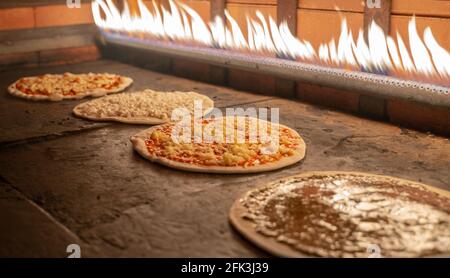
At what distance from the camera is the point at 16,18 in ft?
28.8

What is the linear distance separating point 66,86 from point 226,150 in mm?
3385

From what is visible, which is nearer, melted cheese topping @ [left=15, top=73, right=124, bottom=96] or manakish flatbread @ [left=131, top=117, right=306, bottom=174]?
manakish flatbread @ [left=131, top=117, right=306, bottom=174]

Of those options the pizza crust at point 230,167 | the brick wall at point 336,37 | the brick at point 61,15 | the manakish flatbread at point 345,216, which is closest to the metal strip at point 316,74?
the brick wall at point 336,37

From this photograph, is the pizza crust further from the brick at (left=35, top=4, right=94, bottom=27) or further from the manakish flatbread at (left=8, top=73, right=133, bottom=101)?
the brick at (left=35, top=4, right=94, bottom=27)

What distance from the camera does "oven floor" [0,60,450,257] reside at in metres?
3.36

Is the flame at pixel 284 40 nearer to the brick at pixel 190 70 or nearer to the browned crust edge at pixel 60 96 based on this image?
the brick at pixel 190 70

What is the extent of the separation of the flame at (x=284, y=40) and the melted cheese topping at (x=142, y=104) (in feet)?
4.00

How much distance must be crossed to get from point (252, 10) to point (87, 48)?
387 cm

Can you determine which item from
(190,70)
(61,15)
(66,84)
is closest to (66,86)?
(66,84)

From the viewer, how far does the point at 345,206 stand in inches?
145

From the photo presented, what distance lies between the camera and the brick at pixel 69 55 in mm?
9203

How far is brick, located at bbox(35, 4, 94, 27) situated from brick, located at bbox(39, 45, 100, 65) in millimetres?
467

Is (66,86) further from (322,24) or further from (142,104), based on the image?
(322,24)

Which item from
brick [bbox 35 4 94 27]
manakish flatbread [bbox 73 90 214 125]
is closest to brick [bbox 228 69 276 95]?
manakish flatbread [bbox 73 90 214 125]
